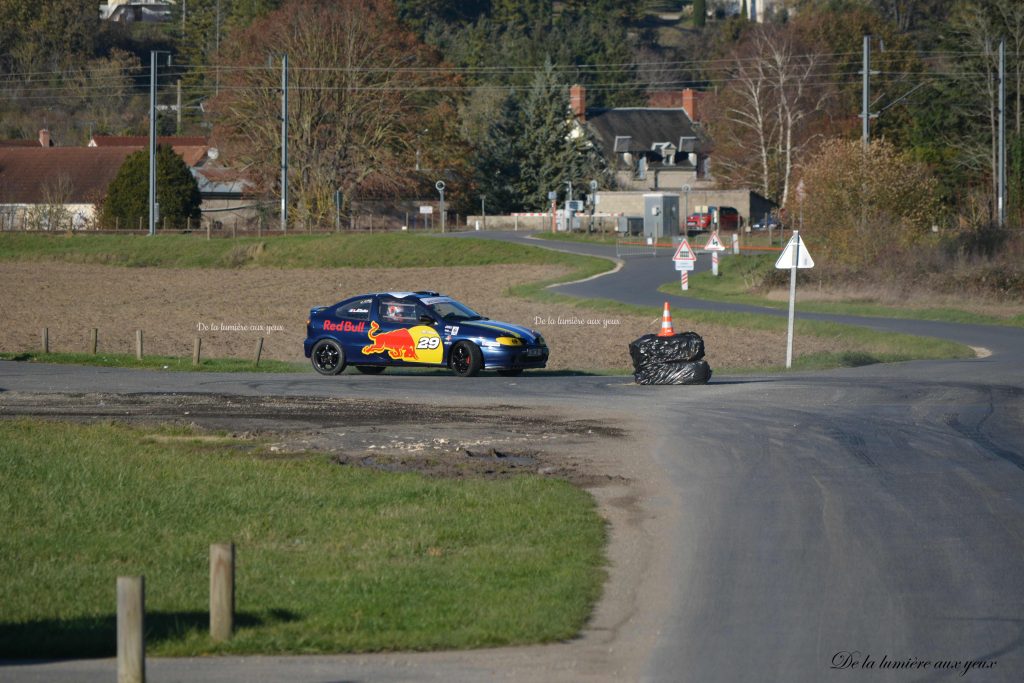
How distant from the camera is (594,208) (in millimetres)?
89938

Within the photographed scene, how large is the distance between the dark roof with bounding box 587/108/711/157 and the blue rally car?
90118mm

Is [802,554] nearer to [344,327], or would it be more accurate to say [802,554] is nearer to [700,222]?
[344,327]

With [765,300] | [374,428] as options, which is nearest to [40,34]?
[765,300]

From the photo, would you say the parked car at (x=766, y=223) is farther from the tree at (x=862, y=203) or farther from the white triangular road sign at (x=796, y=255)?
the white triangular road sign at (x=796, y=255)

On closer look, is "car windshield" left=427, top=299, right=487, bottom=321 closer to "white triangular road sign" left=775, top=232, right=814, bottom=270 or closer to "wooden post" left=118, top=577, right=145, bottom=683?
"white triangular road sign" left=775, top=232, right=814, bottom=270

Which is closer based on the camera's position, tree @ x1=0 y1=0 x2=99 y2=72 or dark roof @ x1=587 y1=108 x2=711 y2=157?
dark roof @ x1=587 y1=108 x2=711 y2=157

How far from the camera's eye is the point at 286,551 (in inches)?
421

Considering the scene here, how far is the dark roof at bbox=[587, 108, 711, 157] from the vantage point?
380ft

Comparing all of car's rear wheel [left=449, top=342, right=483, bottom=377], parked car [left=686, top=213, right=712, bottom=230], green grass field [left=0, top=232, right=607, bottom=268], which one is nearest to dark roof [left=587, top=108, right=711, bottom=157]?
parked car [left=686, top=213, right=712, bottom=230]

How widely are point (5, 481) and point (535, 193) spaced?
8335 centimetres

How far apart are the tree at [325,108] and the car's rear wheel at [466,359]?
57642 millimetres

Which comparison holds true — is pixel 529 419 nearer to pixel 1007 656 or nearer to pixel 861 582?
pixel 861 582

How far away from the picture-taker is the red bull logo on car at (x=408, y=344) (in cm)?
2500

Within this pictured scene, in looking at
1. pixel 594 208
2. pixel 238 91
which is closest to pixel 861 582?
pixel 238 91
